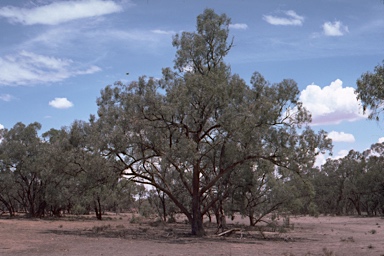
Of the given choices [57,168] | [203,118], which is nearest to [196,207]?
[203,118]

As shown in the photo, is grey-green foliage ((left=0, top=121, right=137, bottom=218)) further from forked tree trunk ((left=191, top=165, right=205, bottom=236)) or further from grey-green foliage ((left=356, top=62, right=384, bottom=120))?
grey-green foliage ((left=356, top=62, right=384, bottom=120))

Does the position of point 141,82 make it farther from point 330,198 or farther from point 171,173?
point 330,198

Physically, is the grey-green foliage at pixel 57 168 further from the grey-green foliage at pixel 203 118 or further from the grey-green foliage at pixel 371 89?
the grey-green foliage at pixel 371 89

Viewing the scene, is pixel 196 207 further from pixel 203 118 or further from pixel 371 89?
pixel 371 89

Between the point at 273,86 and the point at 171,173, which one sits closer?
the point at 273,86

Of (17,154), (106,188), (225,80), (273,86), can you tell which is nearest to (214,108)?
(225,80)

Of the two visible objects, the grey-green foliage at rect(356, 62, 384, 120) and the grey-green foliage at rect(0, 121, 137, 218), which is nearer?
the grey-green foliage at rect(356, 62, 384, 120)

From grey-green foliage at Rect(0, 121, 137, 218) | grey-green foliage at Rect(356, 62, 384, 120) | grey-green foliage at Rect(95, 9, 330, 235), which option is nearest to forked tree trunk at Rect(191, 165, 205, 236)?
grey-green foliage at Rect(95, 9, 330, 235)

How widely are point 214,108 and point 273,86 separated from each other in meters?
3.84

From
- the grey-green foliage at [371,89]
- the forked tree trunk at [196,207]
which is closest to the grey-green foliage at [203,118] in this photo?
the forked tree trunk at [196,207]

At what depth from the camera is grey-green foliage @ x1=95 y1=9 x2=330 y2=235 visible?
936 inches

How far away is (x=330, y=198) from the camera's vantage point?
302 ft

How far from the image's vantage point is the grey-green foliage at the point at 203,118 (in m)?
23.8

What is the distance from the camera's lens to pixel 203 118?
83.9 ft
